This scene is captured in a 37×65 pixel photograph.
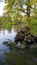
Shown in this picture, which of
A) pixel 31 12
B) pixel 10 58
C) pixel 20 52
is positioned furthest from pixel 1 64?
pixel 31 12

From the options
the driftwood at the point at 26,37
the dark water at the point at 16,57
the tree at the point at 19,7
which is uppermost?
the tree at the point at 19,7

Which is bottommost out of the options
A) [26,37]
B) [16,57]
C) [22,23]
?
[16,57]

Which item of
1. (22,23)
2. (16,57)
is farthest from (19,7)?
(16,57)

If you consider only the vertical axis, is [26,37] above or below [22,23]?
below

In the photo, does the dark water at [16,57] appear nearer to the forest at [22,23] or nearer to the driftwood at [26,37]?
the forest at [22,23]

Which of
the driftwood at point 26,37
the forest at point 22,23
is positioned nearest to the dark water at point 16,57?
the forest at point 22,23

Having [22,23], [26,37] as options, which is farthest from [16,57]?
[22,23]

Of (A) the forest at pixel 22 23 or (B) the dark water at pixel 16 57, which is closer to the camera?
(B) the dark water at pixel 16 57

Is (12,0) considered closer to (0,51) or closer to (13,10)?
(13,10)

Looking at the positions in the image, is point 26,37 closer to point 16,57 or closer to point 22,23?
point 22,23

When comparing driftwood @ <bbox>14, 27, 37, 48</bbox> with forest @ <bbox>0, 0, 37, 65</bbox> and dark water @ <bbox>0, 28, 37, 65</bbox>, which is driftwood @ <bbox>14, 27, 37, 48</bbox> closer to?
forest @ <bbox>0, 0, 37, 65</bbox>

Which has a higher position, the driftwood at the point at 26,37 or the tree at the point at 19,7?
the tree at the point at 19,7

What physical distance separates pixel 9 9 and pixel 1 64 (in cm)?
839

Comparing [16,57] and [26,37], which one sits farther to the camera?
[26,37]
